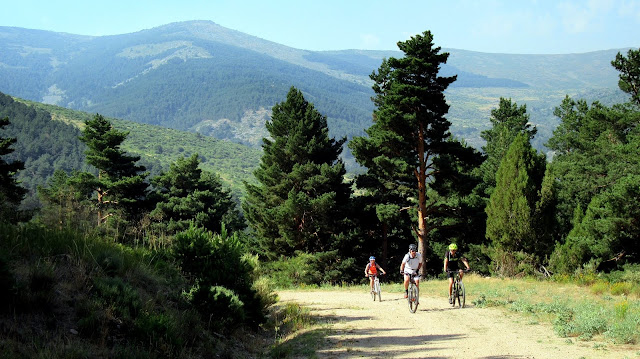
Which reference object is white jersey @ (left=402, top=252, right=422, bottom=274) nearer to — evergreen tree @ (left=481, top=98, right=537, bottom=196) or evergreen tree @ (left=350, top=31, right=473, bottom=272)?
evergreen tree @ (left=350, top=31, right=473, bottom=272)

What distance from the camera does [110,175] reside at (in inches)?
1752

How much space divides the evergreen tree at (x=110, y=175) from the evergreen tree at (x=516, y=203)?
30104 mm

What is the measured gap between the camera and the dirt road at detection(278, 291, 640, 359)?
8477 mm

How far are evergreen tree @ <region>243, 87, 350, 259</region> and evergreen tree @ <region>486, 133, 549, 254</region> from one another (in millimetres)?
9812

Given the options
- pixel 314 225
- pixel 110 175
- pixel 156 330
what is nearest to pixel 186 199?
pixel 110 175

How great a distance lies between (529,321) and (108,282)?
9.22 meters

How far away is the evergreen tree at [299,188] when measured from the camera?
32.2m

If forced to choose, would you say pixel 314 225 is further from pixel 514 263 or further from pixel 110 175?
pixel 110 175

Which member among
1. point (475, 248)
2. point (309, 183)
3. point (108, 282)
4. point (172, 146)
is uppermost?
point (108, 282)

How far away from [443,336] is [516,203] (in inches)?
754

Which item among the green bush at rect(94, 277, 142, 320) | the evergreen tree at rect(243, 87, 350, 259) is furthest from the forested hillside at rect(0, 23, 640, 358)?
the evergreen tree at rect(243, 87, 350, 259)

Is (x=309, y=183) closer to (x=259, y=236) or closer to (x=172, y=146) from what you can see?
(x=259, y=236)

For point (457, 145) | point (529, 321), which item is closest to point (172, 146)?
point (457, 145)

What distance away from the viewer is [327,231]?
3322cm
